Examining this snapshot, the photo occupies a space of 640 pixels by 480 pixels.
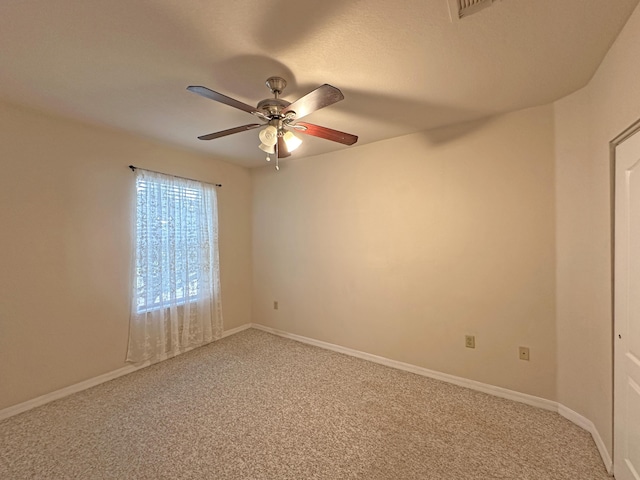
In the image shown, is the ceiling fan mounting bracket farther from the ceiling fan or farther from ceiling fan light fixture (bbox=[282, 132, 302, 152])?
ceiling fan light fixture (bbox=[282, 132, 302, 152])

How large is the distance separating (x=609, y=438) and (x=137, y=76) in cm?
366

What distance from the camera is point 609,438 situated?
1.64 meters

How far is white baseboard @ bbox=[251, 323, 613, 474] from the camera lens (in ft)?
5.97

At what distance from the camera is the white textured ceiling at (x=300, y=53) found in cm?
128

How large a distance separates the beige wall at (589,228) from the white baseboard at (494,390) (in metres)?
0.06

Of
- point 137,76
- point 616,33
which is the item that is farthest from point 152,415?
point 616,33

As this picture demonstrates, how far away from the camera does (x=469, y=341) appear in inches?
99.9

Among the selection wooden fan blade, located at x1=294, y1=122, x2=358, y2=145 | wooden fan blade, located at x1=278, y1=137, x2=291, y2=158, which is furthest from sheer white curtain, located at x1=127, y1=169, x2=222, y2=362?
wooden fan blade, located at x1=294, y1=122, x2=358, y2=145

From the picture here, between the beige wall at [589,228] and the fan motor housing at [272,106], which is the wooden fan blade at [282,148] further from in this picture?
the beige wall at [589,228]

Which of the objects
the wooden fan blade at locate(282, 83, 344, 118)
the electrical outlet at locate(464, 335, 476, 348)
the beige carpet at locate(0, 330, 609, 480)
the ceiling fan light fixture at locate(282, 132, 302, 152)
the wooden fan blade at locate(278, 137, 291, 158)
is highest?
the wooden fan blade at locate(282, 83, 344, 118)

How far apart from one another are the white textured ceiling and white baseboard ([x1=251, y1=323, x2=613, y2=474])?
2361mm

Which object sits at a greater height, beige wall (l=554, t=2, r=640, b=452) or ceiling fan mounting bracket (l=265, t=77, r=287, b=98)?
ceiling fan mounting bracket (l=265, t=77, r=287, b=98)

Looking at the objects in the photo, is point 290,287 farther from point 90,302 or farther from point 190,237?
point 90,302

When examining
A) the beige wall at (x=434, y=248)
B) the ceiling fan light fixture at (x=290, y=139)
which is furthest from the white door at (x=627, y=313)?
the ceiling fan light fixture at (x=290, y=139)
